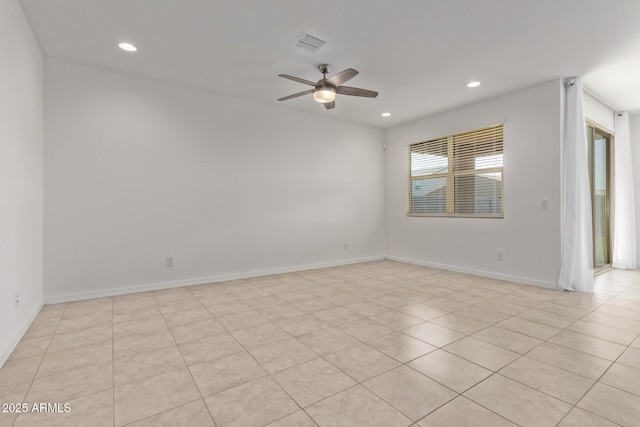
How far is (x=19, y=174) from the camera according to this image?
2588 millimetres

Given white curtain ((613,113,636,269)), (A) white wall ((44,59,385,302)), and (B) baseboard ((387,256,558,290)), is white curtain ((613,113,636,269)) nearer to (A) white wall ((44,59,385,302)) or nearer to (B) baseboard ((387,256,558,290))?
(B) baseboard ((387,256,558,290))

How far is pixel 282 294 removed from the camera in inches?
152

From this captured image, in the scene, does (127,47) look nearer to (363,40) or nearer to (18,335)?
(363,40)

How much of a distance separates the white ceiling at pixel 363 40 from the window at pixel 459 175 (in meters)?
0.93

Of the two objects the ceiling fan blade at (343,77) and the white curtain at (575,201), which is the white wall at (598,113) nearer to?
the white curtain at (575,201)

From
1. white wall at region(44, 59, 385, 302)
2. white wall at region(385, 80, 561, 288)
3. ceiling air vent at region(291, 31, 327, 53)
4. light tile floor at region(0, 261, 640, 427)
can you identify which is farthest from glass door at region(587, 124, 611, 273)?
ceiling air vent at region(291, 31, 327, 53)

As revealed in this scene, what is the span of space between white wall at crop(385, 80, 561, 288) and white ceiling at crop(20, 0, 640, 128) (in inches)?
15.2

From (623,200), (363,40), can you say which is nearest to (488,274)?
(623,200)

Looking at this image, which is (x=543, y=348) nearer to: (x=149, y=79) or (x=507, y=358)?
(x=507, y=358)

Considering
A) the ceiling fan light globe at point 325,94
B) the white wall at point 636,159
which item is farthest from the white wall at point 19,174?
the white wall at point 636,159

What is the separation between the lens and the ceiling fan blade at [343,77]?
9.81 feet

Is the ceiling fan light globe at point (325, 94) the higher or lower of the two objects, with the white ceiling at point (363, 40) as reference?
lower

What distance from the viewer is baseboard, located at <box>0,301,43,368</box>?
214 centimetres

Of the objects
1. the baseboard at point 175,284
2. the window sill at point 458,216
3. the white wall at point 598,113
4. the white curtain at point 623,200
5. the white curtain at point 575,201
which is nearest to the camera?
the baseboard at point 175,284
